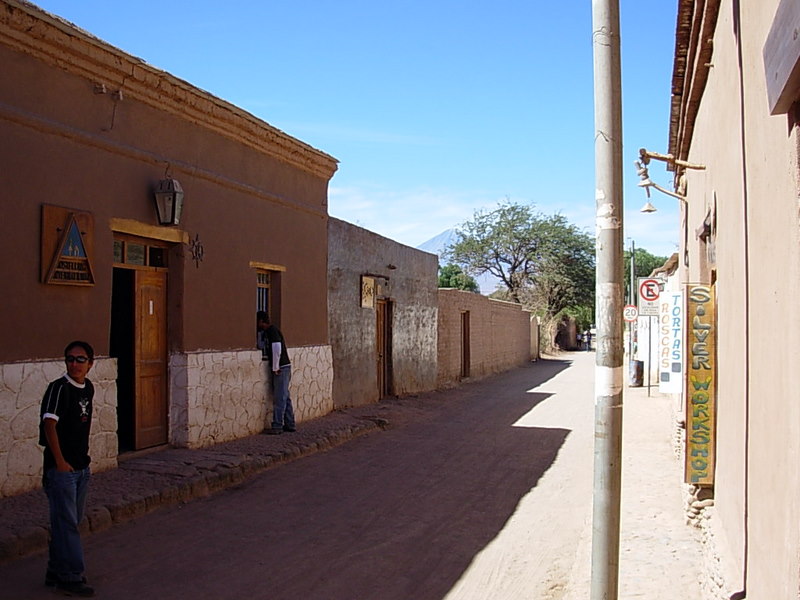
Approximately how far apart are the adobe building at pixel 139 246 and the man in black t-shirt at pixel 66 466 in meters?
2.14

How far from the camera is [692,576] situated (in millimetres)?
6137

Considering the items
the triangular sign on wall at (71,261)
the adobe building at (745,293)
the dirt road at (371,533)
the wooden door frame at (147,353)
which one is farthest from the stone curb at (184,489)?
the adobe building at (745,293)

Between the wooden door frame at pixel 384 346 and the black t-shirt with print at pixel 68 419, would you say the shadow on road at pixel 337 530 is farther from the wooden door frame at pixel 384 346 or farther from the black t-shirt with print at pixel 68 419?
the wooden door frame at pixel 384 346

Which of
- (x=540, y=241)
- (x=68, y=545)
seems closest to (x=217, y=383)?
(x=68, y=545)

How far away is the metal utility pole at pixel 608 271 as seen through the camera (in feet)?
14.2

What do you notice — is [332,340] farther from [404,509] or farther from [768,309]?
[768,309]

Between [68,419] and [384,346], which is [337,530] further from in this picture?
[384,346]

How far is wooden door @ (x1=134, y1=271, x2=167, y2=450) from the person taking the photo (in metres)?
9.87

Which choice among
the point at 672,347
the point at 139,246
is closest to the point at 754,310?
the point at 672,347

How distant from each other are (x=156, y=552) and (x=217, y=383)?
449 cm

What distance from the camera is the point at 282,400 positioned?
40.3ft

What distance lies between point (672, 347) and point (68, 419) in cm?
491

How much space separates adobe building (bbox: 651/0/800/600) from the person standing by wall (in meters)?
6.21

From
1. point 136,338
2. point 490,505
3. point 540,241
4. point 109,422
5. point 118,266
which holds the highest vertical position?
point 540,241
